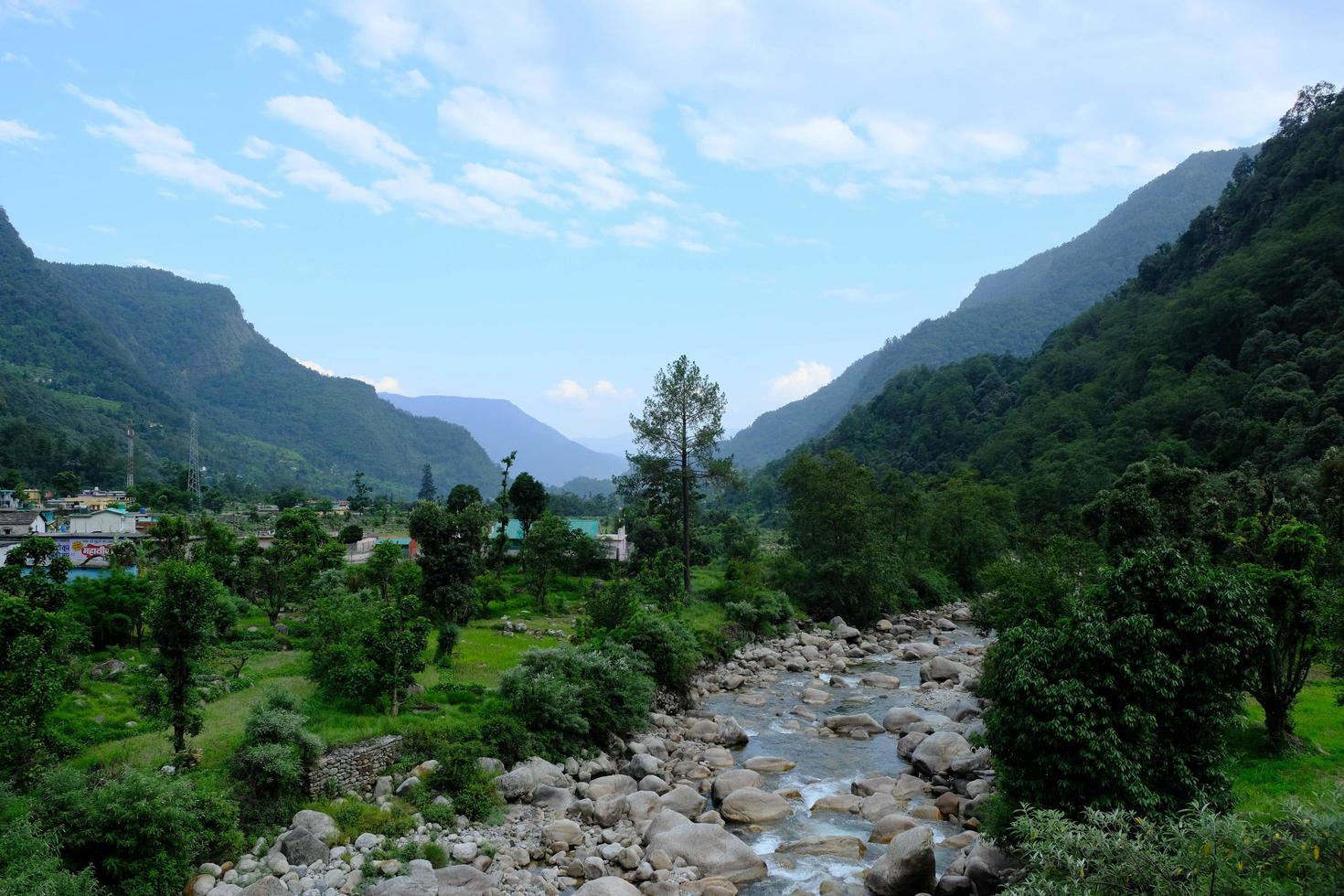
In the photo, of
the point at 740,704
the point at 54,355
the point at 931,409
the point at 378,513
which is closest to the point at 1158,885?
the point at 740,704

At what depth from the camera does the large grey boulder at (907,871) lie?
16.1m

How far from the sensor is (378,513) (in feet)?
371

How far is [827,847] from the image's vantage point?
18703 millimetres

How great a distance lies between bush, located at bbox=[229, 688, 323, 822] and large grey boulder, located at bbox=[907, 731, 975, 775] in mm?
17629

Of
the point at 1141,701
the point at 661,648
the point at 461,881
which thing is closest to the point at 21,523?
the point at 661,648

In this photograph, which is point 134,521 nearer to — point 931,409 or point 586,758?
point 586,758

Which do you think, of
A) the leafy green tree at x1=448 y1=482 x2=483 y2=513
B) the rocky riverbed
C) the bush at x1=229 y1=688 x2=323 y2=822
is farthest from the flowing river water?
the leafy green tree at x1=448 y1=482 x2=483 y2=513

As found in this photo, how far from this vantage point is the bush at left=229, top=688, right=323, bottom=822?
1688 cm

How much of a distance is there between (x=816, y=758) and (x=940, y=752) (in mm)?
4194

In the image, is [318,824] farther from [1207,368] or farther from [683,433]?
[1207,368]

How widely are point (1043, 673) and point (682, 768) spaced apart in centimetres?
1264

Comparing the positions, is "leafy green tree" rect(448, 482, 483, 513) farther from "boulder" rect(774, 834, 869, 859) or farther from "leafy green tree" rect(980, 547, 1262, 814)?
"leafy green tree" rect(980, 547, 1262, 814)

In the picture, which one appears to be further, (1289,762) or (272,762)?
(1289,762)

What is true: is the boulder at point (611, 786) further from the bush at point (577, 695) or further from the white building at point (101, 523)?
the white building at point (101, 523)
